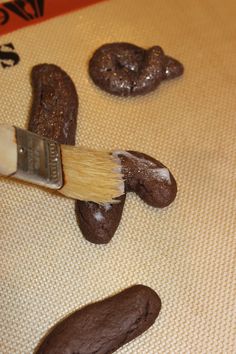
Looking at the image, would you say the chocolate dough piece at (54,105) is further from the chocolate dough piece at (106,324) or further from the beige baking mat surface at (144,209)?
the chocolate dough piece at (106,324)

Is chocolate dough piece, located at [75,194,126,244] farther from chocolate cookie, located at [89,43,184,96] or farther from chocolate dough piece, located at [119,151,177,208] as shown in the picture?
chocolate cookie, located at [89,43,184,96]

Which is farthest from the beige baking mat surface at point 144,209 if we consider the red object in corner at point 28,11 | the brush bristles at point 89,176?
the brush bristles at point 89,176

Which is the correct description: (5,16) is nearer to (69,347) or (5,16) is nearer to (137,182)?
(137,182)

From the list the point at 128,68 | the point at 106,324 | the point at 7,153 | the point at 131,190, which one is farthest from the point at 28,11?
the point at 106,324

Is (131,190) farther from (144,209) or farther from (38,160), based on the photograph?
(38,160)

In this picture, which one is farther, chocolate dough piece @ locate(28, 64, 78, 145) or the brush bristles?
chocolate dough piece @ locate(28, 64, 78, 145)

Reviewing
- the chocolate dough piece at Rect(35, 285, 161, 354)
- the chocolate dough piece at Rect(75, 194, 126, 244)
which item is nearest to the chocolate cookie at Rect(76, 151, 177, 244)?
the chocolate dough piece at Rect(75, 194, 126, 244)

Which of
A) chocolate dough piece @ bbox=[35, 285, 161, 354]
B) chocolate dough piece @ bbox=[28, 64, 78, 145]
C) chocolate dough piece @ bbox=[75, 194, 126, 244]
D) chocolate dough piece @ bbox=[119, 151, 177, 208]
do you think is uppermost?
chocolate dough piece @ bbox=[28, 64, 78, 145]
